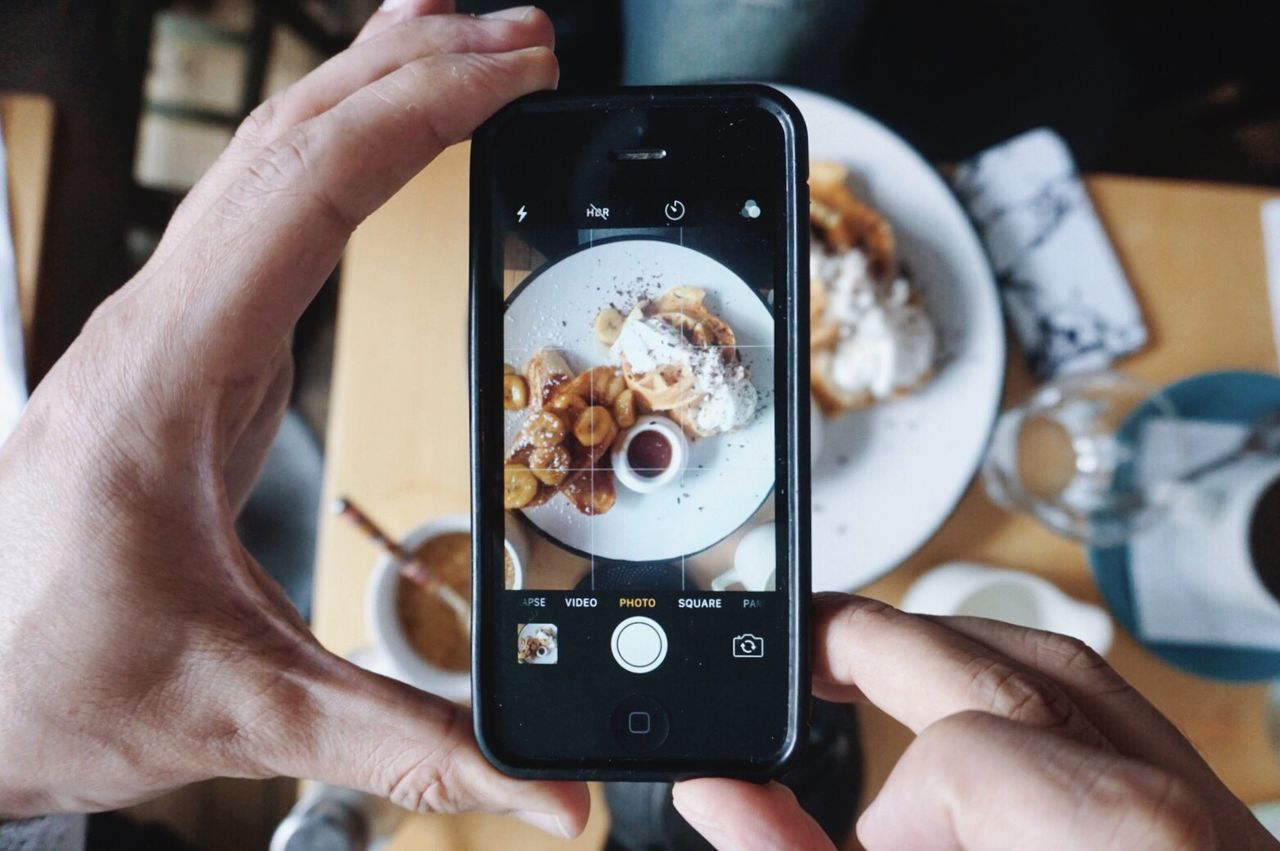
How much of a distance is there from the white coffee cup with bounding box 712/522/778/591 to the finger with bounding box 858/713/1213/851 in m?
0.10

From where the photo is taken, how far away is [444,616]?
0.57m

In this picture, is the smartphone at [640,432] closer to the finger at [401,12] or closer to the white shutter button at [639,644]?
the white shutter button at [639,644]

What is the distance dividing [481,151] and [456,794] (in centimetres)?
30

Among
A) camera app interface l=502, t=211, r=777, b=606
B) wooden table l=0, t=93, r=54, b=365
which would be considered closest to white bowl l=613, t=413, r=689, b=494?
camera app interface l=502, t=211, r=777, b=606

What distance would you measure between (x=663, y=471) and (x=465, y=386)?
0.88ft

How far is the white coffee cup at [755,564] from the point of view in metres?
0.39

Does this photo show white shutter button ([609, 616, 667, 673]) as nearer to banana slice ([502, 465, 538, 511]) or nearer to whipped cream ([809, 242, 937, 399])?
banana slice ([502, 465, 538, 511])

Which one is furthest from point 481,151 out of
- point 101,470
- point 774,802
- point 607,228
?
point 774,802

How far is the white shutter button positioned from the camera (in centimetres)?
39

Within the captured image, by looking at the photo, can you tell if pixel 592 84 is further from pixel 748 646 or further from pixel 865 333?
pixel 748 646

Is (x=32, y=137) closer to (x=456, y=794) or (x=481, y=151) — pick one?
(x=481, y=151)

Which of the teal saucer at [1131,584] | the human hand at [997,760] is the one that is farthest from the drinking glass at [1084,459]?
the human hand at [997,760]

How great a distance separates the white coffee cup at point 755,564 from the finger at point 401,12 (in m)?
0.34

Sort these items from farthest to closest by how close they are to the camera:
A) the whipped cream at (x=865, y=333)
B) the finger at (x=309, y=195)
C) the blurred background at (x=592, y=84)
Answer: the blurred background at (x=592, y=84) → the whipped cream at (x=865, y=333) → the finger at (x=309, y=195)
